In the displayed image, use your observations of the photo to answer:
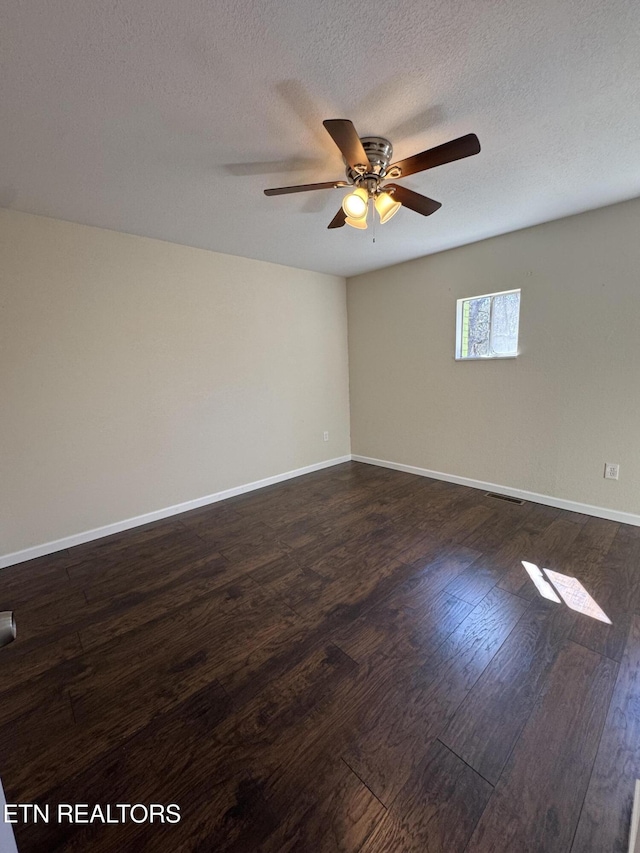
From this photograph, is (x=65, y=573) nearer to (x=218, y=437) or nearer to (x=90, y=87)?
(x=218, y=437)

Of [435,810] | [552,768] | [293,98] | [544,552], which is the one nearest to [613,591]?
[544,552]

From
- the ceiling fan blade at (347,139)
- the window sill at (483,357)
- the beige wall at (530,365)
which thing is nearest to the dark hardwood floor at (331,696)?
the beige wall at (530,365)

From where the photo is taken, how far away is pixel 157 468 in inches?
121

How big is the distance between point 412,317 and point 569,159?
1.99 metres

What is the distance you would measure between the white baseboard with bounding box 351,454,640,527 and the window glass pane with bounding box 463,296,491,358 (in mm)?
1333

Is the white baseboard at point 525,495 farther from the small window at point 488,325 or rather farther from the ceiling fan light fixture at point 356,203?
Answer: the ceiling fan light fixture at point 356,203

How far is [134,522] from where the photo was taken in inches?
117

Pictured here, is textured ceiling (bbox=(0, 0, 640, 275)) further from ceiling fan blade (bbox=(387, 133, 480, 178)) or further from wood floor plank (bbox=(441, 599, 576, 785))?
wood floor plank (bbox=(441, 599, 576, 785))

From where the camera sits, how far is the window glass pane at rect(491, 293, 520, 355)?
313 centimetres

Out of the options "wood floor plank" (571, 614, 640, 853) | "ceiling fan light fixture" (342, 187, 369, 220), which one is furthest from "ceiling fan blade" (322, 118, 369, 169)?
"wood floor plank" (571, 614, 640, 853)

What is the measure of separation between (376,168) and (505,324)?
212 cm

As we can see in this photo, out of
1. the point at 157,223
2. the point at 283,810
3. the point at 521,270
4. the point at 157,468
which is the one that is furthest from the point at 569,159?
the point at 157,468

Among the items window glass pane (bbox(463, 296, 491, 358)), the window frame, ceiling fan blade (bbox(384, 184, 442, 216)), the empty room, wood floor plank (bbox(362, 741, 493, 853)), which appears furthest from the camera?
Answer: window glass pane (bbox(463, 296, 491, 358))

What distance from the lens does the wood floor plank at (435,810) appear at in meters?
0.93
